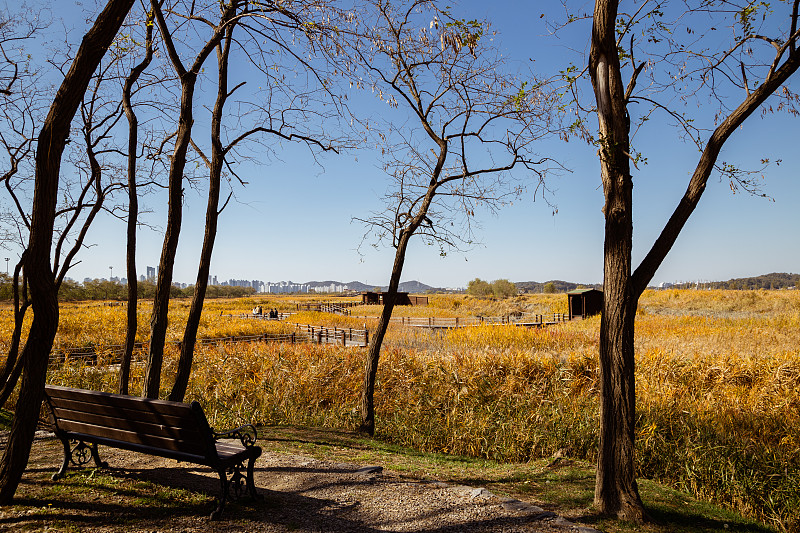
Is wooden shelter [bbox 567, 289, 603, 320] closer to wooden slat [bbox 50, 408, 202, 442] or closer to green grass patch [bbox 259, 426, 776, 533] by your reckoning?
green grass patch [bbox 259, 426, 776, 533]

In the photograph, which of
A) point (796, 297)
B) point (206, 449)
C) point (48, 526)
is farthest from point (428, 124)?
point (796, 297)

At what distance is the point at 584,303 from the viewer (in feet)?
107

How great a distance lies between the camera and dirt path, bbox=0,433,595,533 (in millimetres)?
3619

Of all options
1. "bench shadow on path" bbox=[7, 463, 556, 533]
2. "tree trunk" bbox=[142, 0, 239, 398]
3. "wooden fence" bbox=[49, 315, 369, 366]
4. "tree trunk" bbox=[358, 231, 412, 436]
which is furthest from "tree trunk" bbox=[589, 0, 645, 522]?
"wooden fence" bbox=[49, 315, 369, 366]

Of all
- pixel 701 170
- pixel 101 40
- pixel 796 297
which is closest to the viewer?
pixel 101 40

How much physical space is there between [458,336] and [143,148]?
12717 mm

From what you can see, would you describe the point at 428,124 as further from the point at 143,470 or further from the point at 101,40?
the point at 143,470

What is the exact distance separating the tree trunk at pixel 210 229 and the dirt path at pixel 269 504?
160 centimetres

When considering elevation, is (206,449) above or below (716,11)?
below

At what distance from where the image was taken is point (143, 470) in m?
4.82

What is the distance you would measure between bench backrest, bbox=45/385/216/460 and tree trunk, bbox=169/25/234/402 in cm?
187

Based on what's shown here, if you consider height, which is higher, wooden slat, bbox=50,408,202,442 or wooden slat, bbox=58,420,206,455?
wooden slat, bbox=50,408,202,442

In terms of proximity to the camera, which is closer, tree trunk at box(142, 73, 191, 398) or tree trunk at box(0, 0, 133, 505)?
tree trunk at box(0, 0, 133, 505)

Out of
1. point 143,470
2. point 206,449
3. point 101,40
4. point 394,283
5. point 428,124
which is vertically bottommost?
point 143,470
